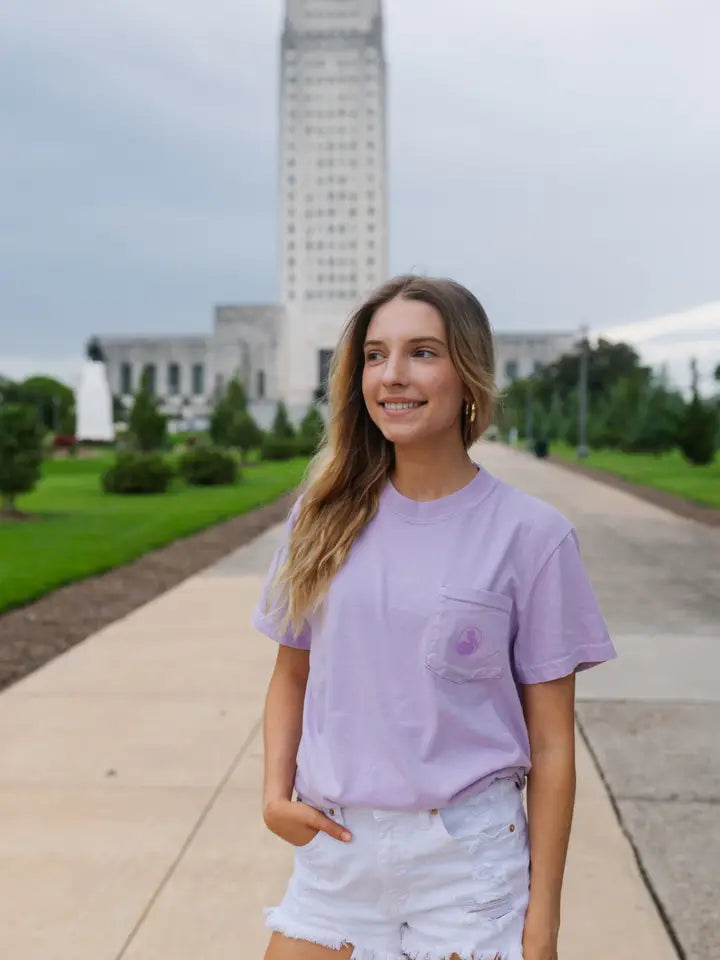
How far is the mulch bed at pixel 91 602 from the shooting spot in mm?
7863

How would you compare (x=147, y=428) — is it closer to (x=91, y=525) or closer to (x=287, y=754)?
(x=91, y=525)

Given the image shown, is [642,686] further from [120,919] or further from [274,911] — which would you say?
[274,911]

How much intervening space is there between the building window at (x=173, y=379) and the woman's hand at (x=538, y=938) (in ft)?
453

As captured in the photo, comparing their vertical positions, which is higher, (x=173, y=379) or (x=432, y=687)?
(x=173, y=379)

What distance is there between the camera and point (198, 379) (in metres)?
139

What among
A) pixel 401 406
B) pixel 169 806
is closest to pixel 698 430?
pixel 169 806

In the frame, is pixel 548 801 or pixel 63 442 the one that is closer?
pixel 548 801

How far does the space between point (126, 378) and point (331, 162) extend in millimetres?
37804

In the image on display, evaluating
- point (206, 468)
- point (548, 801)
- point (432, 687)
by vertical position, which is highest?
point (432, 687)

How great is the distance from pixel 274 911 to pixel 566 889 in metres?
2.18

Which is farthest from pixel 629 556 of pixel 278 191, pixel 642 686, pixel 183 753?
pixel 278 191

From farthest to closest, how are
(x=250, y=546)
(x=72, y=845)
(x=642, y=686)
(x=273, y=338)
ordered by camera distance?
(x=273, y=338), (x=250, y=546), (x=642, y=686), (x=72, y=845)

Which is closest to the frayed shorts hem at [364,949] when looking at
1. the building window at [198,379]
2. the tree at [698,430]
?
the tree at [698,430]

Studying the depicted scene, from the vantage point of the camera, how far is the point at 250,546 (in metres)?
14.5
